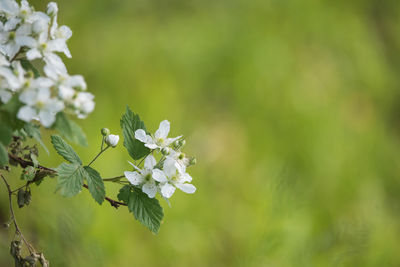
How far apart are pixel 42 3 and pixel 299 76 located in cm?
134

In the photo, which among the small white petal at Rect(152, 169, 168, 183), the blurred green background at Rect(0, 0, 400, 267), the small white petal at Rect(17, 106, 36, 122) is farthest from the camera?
the blurred green background at Rect(0, 0, 400, 267)

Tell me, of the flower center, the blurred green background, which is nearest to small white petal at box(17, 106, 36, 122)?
the flower center

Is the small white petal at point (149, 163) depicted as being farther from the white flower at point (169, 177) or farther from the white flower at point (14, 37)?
the white flower at point (14, 37)

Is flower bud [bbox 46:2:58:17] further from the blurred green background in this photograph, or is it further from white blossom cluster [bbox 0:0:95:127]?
the blurred green background

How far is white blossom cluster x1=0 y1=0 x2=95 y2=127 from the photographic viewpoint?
0.43 meters

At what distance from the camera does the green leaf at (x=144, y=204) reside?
0.54m

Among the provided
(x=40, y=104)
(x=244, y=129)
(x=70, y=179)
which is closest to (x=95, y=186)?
(x=70, y=179)

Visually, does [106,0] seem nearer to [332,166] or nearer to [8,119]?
[332,166]

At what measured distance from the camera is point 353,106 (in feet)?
7.91

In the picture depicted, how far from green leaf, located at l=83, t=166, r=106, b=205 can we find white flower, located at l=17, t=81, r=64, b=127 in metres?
0.11

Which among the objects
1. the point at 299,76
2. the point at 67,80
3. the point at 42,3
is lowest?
the point at 67,80

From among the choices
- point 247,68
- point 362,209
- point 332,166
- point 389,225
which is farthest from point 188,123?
point 389,225

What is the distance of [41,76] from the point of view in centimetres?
47

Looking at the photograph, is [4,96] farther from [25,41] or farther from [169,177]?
[169,177]
